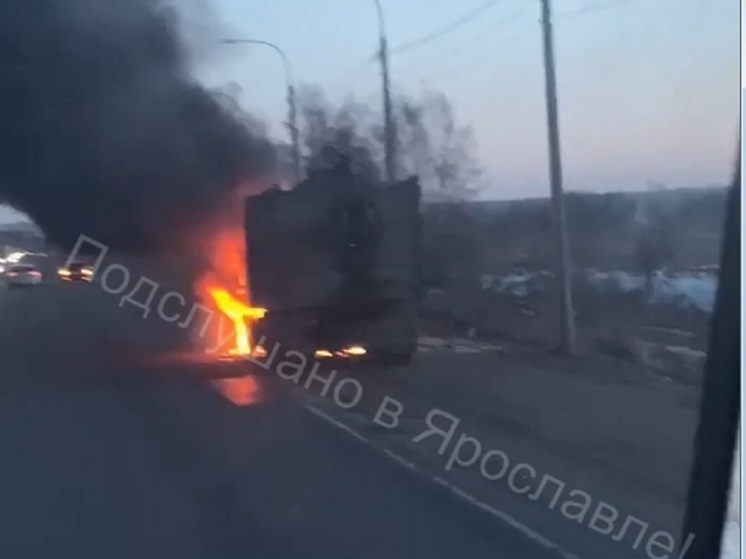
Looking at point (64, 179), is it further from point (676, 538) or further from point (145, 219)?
point (676, 538)

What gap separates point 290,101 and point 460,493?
116 cm

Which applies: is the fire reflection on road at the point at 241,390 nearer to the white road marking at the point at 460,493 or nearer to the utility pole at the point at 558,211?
the white road marking at the point at 460,493

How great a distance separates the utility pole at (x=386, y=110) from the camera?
3.35m

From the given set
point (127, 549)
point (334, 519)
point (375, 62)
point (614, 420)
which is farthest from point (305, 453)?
point (375, 62)

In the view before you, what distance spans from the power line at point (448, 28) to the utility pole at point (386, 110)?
0.03 meters

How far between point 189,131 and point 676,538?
1693 millimetres

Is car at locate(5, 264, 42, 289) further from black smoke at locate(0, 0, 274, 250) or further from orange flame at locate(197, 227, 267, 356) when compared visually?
orange flame at locate(197, 227, 267, 356)

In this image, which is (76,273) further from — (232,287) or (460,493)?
(460,493)

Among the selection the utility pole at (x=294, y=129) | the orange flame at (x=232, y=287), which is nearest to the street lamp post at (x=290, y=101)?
the utility pole at (x=294, y=129)

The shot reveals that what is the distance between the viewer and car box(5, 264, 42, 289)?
129 inches

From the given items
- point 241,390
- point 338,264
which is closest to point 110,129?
point 338,264

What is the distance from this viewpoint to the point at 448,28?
3398mm

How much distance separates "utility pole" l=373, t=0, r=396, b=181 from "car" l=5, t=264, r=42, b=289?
91 cm

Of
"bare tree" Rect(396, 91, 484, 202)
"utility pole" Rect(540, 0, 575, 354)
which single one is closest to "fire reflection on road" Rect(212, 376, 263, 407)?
"bare tree" Rect(396, 91, 484, 202)
